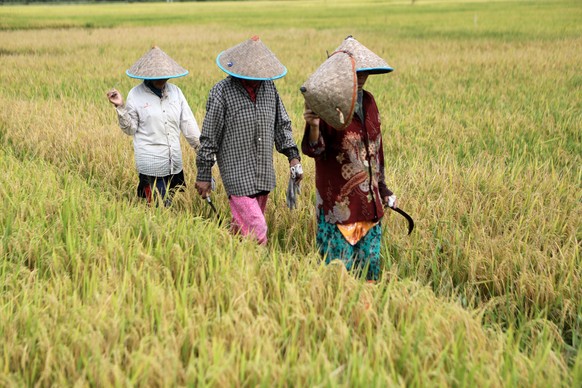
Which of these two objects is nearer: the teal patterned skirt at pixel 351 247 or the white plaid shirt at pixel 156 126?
the teal patterned skirt at pixel 351 247

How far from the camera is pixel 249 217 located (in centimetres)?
312

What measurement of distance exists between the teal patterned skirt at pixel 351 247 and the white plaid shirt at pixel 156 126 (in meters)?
1.22

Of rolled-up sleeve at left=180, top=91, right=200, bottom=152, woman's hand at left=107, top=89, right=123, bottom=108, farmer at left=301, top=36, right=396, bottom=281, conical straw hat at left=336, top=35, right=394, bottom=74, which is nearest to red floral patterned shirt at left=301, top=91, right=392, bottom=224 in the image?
Answer: farmer at left=301, top=36, right=396, bottom=281

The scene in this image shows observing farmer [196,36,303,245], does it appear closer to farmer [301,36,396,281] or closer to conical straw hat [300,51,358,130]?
farmer [301,36,396,281]

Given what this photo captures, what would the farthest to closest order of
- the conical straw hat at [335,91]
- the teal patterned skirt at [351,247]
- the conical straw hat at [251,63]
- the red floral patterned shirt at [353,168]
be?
the conical straw hat at [251,63], the teal patterned skirt at [351,247], the red floral patterned shirt at [353,168], the conical straw hat at [335,91]

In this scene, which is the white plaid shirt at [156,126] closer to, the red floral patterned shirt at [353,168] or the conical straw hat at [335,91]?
the red floral patterned shirt at [353,168]

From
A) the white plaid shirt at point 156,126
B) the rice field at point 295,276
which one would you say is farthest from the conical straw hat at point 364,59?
the white plaid shirt at point 156,126

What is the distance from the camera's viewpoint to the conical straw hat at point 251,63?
116 inches

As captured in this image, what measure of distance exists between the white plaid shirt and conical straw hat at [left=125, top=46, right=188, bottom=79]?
150 millimetres

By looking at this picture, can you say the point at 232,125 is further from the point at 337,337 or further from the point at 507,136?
the point at 507,136

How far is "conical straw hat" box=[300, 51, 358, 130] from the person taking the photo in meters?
2.36

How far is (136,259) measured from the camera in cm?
254

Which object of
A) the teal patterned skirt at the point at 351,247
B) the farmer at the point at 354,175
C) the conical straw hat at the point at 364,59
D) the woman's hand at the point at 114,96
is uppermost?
the conical straw hat at the point at 364,59

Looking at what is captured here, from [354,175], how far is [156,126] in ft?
4.83
